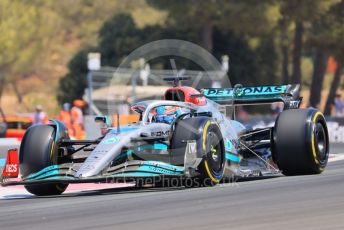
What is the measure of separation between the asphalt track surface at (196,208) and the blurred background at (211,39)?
1556 centimetres

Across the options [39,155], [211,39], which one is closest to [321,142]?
[39,155]

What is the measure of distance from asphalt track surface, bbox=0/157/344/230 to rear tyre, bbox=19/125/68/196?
1.35 ft

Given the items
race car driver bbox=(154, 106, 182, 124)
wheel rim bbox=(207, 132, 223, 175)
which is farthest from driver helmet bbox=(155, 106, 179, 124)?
wheel rim bbox=(207, 132, 223, 175)

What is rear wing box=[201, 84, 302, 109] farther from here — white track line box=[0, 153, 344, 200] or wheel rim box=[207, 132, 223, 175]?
white track line box=[0, 153, 344, 200]

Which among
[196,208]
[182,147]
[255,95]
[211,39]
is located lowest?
[196,208]

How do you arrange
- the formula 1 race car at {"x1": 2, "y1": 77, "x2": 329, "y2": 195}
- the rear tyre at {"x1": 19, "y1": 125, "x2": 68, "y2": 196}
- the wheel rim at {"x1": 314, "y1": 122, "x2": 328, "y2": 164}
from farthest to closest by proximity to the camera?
1. the wheel rim at {"x1": 314, "y1": 122, "x2": 328, "y2": 164}
2. the rear tyre at {"x1": 19, "y1": 125, "x2": 68, "y2": 196}
3. the formula 1 race car at {"x1": 2, "y1": 77, "x2": 329, "y2": 195}

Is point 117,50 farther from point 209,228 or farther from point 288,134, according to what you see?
point 209,228

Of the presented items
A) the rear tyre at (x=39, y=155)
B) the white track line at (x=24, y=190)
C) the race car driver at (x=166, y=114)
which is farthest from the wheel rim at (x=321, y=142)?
the rear tyre at (x=39, y=155)

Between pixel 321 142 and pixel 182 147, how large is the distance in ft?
9.49

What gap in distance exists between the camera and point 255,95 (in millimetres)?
15047

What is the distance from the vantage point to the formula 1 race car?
12.4 metres

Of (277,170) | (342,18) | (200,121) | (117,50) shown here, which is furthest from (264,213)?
(117,50)

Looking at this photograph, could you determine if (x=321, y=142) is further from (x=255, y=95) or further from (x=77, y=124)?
(x=77, y=124)

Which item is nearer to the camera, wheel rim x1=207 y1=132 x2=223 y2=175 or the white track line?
wheel rim x1=207 y1=132 x2=223 y2=175
